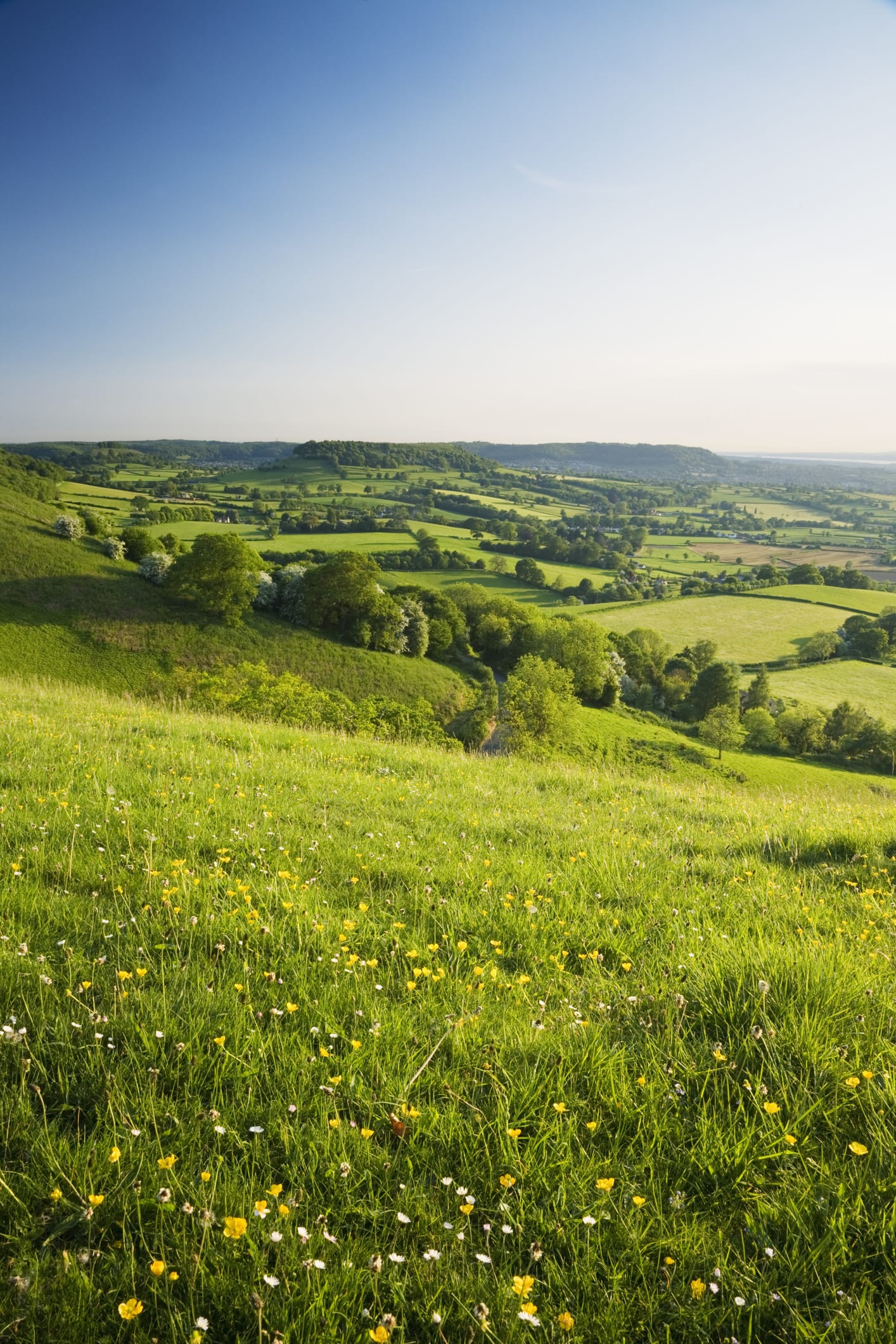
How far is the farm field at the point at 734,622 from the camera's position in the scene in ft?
354

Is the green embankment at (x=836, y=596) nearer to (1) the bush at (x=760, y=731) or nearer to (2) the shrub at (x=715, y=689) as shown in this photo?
(2) the shrub at (x=715, y=689)

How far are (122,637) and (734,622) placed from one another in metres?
107

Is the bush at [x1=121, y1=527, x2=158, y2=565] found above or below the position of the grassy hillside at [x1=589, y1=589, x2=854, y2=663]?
above

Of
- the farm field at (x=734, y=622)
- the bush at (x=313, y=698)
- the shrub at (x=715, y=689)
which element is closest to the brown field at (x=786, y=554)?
the farm field at (x=734, y=622)

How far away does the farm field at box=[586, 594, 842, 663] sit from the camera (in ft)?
354

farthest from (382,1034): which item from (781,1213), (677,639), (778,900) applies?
(677,639)

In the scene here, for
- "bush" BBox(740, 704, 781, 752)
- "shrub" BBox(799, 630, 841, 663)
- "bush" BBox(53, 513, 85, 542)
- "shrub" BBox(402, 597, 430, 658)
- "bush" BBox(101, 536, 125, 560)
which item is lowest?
"bush" BBox(740, 704, 781, 752)

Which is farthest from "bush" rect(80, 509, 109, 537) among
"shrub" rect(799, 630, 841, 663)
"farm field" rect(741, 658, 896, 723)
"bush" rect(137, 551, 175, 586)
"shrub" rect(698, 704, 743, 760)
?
"shrub" rect(799, 630, 841, 663)

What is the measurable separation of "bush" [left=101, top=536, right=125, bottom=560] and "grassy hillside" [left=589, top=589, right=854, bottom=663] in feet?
263

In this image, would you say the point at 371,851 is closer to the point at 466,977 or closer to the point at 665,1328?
the point at 466,977

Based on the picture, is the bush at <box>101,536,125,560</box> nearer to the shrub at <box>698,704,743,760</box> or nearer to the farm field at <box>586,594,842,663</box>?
the shrub at <box>698,704,743,760</box>

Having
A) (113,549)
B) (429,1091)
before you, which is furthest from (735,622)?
(429,1091)

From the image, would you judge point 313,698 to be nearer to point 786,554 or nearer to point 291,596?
point 291,596

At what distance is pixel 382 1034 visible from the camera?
3197 mm
